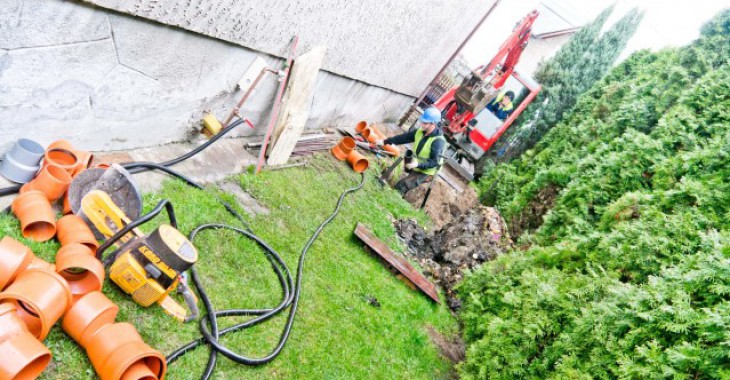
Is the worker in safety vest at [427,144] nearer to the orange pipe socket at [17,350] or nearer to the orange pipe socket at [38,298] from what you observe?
the orange pipe socket at [38,298]

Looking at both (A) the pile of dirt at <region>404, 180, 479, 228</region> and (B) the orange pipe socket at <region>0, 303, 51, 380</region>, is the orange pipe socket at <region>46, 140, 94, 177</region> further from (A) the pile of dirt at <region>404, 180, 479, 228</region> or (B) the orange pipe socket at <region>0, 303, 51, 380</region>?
(A) the pile of dirt at <region>404, 180, 479, 228</region>

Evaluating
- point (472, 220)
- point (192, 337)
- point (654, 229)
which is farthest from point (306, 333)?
point (472, 220)

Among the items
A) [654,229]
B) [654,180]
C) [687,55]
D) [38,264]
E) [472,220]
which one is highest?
[687,55]

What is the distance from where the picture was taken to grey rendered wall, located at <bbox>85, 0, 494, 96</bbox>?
146 inches

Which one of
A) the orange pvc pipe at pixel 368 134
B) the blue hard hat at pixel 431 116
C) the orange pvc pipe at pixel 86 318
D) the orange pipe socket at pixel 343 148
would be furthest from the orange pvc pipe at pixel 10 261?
the orange pvc pipe at pixel 368 134

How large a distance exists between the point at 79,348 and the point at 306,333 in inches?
62.1

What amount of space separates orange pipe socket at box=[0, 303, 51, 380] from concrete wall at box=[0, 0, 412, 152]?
1.68 m

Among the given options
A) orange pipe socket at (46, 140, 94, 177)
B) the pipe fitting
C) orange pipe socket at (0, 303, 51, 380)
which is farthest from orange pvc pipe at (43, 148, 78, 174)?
orange pipe socket at (0, 303, 51, 380)

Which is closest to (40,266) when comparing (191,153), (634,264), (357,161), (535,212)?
(191,153)

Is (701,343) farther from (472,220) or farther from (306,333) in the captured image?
(472,220)

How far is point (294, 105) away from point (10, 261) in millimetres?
3711

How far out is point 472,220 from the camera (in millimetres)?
6945

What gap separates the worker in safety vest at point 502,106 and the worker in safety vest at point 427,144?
15.5ft

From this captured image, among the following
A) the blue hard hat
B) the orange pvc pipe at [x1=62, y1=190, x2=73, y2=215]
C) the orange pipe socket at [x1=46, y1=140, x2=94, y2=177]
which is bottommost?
the orange pvc pipe at [x1=62, y1=190, x2=73, y2=215]
